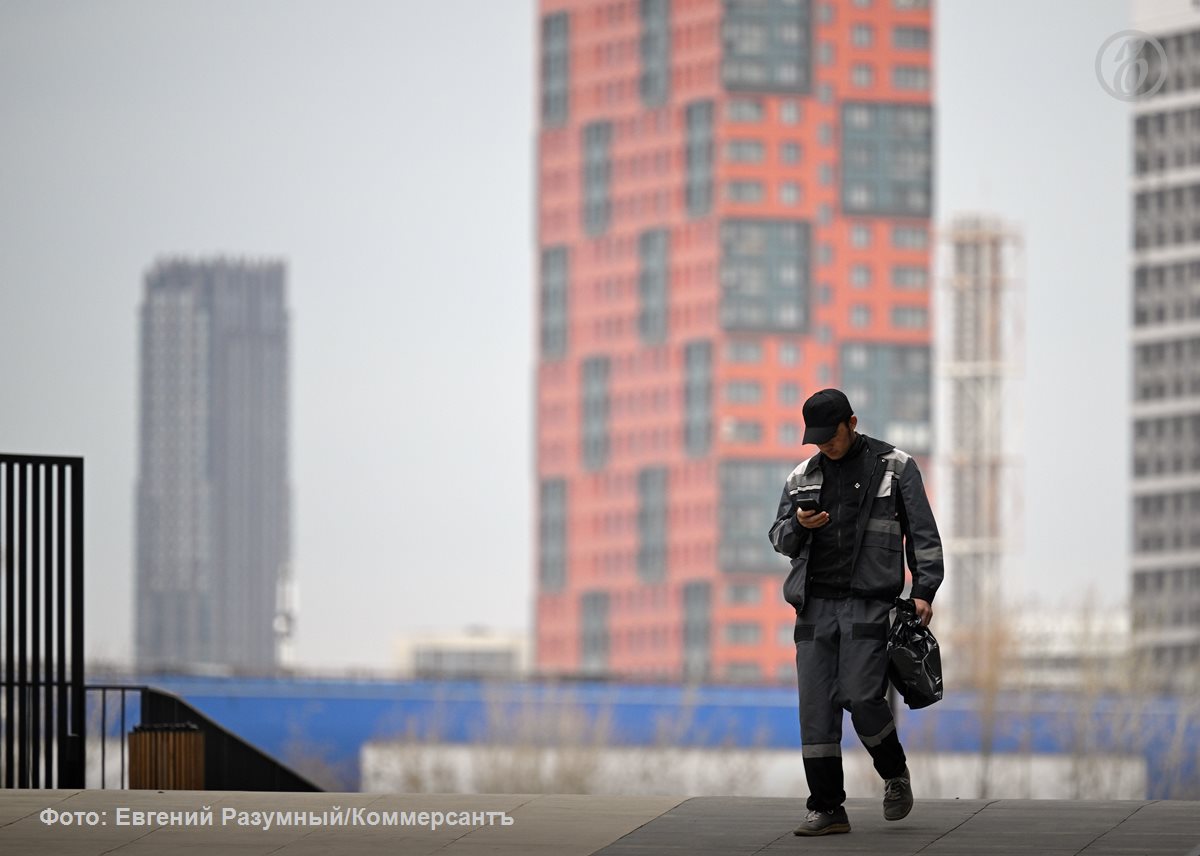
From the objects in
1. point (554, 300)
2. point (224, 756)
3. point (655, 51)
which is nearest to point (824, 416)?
point (224, 756)

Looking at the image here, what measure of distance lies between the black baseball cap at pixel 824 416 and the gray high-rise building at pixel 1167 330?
148102mm

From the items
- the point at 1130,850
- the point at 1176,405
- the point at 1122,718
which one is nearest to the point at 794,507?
the point at 1130,850

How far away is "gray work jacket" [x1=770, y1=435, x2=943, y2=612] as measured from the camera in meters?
12.1

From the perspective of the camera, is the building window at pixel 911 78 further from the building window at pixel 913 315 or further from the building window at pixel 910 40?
the building window at pixel 913 315

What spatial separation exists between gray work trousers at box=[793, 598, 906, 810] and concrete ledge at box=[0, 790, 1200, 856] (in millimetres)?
365

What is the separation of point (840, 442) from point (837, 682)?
1158 millimetres

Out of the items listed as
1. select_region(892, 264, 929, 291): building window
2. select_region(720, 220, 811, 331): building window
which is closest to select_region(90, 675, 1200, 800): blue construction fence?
select_region(720, 220, 811, 331): building window

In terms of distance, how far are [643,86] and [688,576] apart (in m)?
38.8

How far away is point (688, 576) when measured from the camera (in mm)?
177750

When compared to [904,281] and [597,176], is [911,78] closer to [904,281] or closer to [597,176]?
[904,281]

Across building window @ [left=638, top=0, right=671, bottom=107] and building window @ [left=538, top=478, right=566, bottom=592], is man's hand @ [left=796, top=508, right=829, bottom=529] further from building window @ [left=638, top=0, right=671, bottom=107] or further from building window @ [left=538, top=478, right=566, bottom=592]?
building window @ [left=638, top=0, right=671, bottom=107]

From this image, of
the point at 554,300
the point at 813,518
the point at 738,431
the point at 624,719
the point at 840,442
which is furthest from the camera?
the point at 554,300

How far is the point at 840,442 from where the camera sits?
39.8ft

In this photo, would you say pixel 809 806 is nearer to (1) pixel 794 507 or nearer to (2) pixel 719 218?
(1) pixel 794 507
